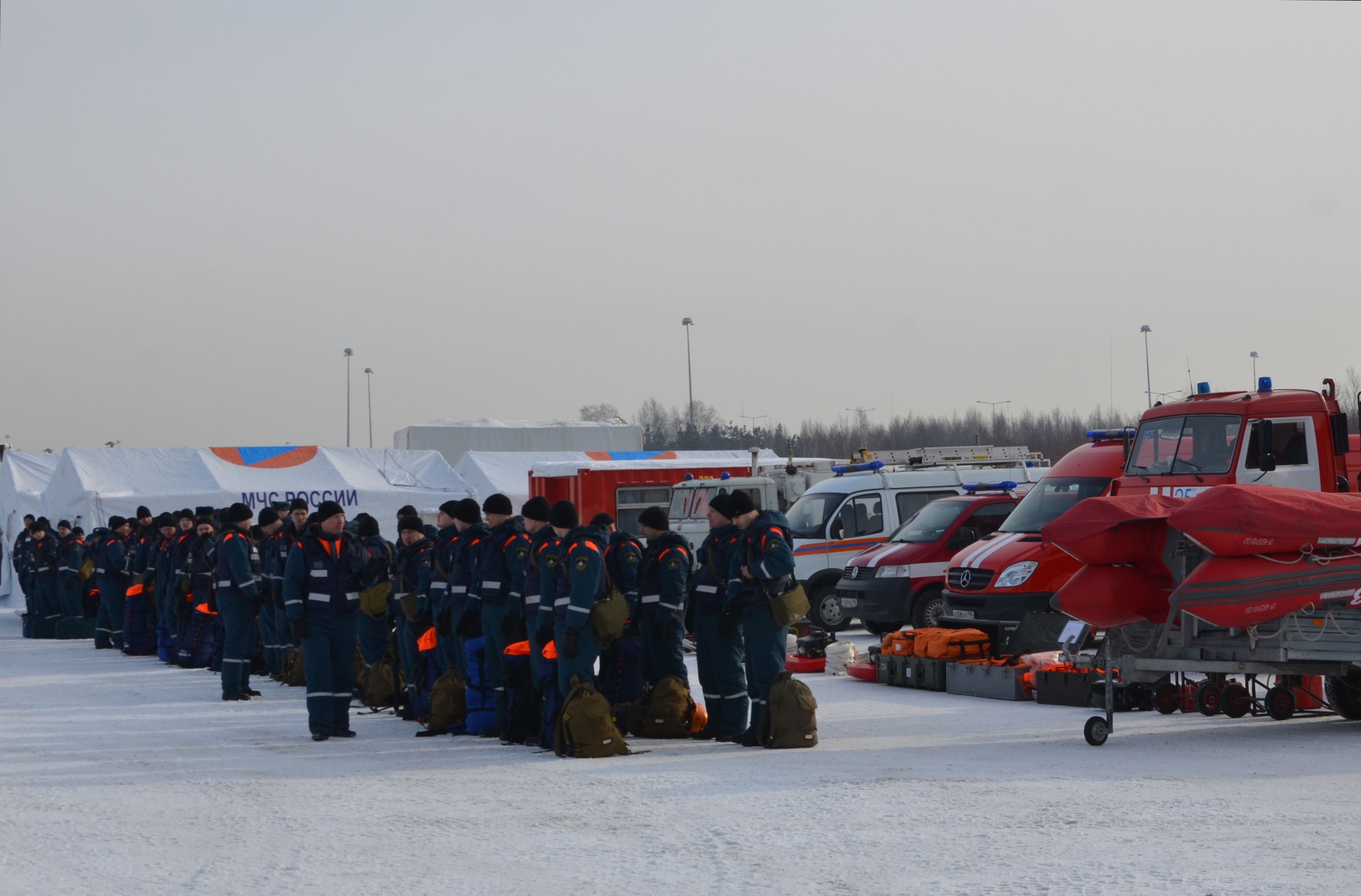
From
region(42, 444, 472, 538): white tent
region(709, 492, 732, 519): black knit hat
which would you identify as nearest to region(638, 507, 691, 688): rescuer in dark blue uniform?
region(709, 492, 732, 519): black knit hat

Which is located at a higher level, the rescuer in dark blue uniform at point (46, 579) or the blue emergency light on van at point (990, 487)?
the blue emergency light on van at point (990, 487)

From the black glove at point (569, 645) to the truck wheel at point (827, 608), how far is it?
10451 millimetres

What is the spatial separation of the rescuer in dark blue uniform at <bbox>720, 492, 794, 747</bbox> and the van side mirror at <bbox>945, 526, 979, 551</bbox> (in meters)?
8.09

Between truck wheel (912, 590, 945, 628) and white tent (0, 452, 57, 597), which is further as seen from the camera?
white tent (0, 452, 57, 597)

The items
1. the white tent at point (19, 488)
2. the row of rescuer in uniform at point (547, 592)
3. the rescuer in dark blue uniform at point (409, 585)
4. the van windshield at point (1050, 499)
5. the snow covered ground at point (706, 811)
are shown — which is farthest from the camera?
the white tent at point (19, 488)

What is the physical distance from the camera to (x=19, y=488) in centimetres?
2984

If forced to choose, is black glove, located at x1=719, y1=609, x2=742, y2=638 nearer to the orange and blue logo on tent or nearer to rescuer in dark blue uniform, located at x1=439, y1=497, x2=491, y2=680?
rescuer in dark blue uniform, located at x1=439, y1=497, x2=491, y2=680

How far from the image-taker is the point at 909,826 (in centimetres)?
715

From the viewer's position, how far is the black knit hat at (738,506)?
1057cm

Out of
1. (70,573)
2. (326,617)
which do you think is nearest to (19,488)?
(70,573)

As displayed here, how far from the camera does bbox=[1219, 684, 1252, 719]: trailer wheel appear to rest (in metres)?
11.0

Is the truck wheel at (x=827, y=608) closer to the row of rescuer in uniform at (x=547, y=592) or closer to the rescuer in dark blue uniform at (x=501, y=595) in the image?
the row of rescuer in uniform at (x=547, y=592)

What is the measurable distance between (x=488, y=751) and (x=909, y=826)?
13.9ft

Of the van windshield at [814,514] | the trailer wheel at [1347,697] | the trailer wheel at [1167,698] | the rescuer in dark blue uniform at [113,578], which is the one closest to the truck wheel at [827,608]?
the van windshield at [814,514]
